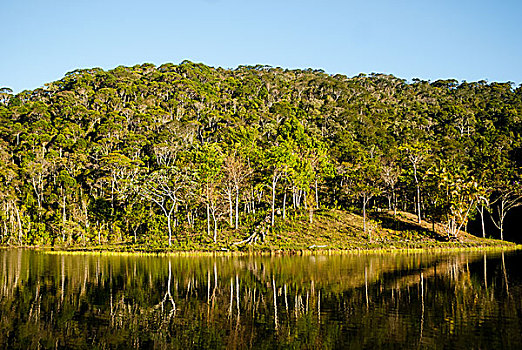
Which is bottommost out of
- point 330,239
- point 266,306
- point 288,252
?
point 266,306

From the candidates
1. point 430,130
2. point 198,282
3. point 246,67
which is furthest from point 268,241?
point 246,67

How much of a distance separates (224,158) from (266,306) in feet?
108

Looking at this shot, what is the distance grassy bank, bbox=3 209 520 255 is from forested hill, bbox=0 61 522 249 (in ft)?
4.11

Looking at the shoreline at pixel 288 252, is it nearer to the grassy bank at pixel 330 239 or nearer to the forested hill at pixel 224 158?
the grassy bank at pixel 330 239

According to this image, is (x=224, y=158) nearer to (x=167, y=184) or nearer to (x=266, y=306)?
(x=167, y=184)

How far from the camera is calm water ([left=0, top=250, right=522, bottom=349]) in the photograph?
1691 centimetres

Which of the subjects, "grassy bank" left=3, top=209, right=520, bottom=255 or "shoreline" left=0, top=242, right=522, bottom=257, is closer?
"shoreline" left=0, top=242, right=522, bottom=257

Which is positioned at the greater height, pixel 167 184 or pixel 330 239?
pixel 167 184

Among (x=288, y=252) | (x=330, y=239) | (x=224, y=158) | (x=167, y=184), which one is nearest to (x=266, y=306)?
(x=288, y=252)

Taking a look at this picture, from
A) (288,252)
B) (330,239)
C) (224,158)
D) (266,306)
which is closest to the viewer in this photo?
(266,306)

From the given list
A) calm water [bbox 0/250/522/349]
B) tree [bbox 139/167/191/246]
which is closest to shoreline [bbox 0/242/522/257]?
tree [bbox 139/167/191/246]

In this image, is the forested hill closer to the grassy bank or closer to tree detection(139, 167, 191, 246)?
tree detection(139, 167, 191, 246)

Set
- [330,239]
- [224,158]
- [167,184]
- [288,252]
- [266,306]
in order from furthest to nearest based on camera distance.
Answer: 1. [224,158]
2. [330,239]
3. [167,184]
4. [288,252]
5. [266,306]

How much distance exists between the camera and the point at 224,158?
54438 millimetres
